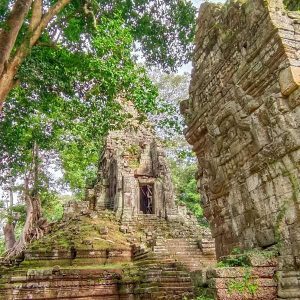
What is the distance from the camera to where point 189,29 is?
34.0ft

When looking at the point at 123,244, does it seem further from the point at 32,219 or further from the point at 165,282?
the point at 165,282

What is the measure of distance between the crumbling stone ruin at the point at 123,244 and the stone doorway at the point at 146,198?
0.21 ft

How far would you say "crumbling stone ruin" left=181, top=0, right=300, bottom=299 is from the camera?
4137mm

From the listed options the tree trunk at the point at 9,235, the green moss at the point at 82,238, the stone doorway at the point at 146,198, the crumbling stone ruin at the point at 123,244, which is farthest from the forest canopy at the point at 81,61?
the stone doorway at the point at 146,198

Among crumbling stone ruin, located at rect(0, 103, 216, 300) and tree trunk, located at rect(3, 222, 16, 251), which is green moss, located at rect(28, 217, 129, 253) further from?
tree trunk, located at rect(3, 222, 16, 251)

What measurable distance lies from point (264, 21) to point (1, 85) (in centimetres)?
474

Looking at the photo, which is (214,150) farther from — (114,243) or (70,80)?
(114,243)

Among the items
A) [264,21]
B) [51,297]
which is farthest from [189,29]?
[51,297]

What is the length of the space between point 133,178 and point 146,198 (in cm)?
242

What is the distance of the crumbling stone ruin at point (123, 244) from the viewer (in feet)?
30.7

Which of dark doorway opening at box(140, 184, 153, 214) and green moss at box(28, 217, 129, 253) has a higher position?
dark doorway opening at box(140, 184, 153, 214)

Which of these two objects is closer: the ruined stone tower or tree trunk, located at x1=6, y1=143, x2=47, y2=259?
tree trunk, located at x1=6, y1=143, x2=47, y2=259

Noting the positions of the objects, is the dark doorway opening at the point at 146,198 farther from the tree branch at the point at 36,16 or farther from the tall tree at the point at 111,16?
the tree branch at the point at 36,16

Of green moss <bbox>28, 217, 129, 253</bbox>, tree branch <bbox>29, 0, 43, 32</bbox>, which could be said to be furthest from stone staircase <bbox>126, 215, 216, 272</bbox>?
tree branch <bbox>29, 0, 43, 32</bbox>
